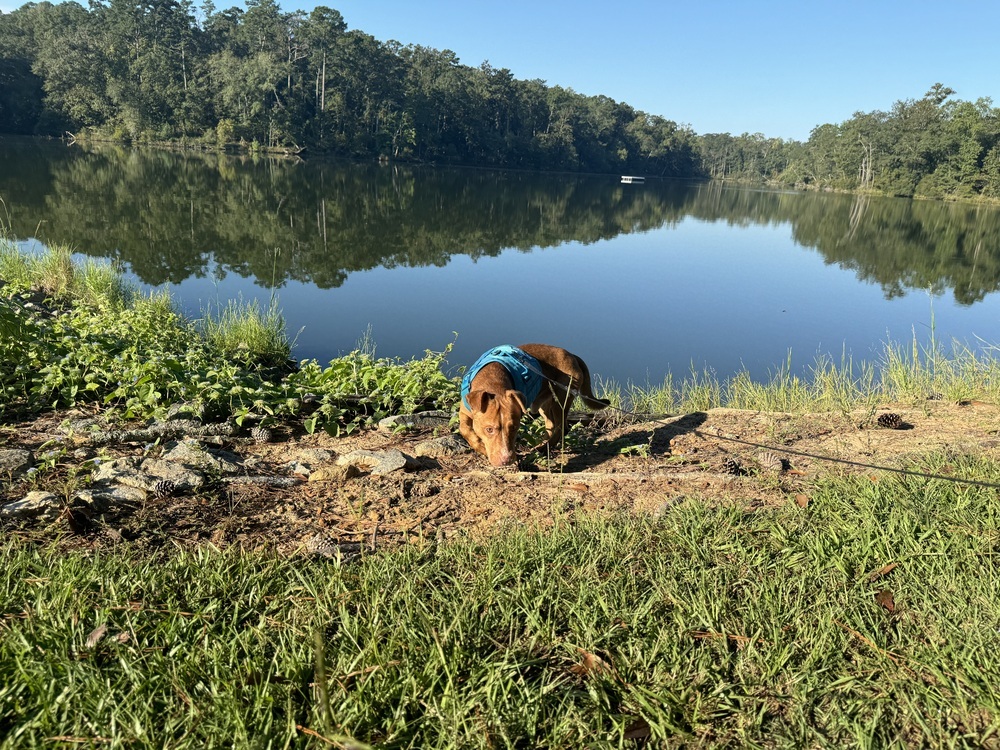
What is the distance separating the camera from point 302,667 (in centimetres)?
196

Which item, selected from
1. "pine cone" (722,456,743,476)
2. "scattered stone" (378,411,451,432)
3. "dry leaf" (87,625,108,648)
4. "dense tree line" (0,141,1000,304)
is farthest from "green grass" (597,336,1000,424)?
"dense tree line" (0,141,1000,304)

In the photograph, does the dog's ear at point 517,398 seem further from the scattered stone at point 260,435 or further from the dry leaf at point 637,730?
the dry leaf at point 637,730

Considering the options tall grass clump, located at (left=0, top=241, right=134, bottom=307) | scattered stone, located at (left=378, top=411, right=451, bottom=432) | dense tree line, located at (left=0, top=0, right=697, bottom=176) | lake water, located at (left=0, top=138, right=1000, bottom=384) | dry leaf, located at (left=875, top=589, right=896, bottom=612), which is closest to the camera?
dry leaf, located at (left=875, top=589, right=896, bottom=612)

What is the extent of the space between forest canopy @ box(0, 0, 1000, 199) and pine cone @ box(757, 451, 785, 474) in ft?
240

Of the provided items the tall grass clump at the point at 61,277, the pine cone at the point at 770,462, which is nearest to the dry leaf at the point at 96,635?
the pine cone at the point at 770,462

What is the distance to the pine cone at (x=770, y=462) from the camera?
3877mm

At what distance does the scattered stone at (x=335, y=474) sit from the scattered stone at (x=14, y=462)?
1.57 m

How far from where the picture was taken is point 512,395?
4.17 m

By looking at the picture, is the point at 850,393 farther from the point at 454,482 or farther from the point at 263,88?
the point at 263,88

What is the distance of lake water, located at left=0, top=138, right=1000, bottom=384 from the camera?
11.2 meters

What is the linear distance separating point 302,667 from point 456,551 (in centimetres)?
90

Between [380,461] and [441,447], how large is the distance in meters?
0.61

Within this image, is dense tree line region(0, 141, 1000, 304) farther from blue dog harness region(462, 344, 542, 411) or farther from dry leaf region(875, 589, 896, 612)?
dry leaf region(875, 589, 896, 612)

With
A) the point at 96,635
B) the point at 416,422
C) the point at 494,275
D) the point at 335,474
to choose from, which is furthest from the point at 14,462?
the point at 494,275
